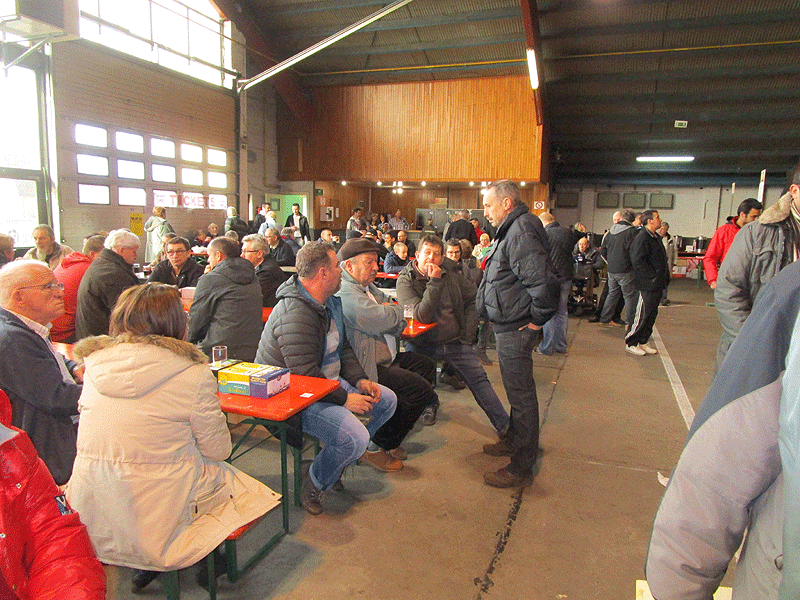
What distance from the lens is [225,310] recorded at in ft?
12.2

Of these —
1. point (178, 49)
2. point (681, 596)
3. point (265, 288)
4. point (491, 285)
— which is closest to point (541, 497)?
point (491, 285)

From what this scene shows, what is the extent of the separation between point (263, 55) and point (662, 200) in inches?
562

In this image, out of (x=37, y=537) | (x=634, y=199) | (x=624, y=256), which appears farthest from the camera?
→ (x=634, y=199)

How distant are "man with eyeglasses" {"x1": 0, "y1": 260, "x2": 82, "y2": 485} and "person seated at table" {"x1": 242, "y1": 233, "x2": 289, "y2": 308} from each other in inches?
113

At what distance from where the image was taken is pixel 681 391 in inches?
205

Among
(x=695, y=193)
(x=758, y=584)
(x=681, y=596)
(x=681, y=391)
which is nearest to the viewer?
(x=758, y=584)

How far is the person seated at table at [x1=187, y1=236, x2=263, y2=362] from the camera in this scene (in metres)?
3.71

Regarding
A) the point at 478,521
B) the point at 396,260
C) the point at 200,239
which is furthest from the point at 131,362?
the point at 200,239

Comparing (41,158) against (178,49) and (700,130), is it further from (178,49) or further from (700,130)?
(700,130)

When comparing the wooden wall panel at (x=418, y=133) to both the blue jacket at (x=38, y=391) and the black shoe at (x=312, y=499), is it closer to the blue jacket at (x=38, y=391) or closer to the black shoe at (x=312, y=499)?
the black shoe at (x=312, y=499)

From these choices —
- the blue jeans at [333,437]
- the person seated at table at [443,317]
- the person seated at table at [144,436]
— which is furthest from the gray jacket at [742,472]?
the person seated at table at [443,317]

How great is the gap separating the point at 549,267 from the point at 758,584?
2207 millimetres

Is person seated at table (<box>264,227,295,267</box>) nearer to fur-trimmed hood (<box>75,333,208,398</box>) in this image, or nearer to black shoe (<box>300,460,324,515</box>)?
black shoe (<box>300,460,324,515</box>)

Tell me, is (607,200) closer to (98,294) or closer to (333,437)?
(98,294)
